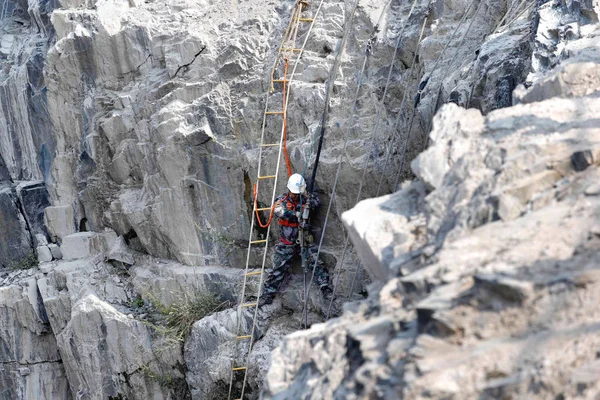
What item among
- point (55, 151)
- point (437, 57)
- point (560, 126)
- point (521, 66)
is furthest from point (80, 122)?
point (560, 126)

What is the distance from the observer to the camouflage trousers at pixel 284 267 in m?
8.87

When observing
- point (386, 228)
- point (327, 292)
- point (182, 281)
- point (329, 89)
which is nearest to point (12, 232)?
point (182, 281)

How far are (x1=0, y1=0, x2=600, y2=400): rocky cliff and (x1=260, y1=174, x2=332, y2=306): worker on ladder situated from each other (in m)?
0.21

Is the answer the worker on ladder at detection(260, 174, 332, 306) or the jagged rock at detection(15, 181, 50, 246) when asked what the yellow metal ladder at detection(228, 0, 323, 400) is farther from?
the jagged rock at detection(15, 181, 50, 246)

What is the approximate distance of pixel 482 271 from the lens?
3.69m

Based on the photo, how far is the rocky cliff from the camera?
357cm

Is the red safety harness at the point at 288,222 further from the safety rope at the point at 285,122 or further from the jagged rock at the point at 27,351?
the jagged rock at the point at 27,351

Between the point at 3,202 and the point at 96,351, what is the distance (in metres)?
3.60

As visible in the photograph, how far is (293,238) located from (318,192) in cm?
63

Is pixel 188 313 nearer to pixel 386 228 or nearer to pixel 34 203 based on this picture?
pixel 34 203

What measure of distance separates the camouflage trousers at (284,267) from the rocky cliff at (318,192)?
19 centimetres

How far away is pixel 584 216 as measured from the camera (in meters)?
3.94

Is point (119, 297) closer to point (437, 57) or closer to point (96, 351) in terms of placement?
point (96, 351)

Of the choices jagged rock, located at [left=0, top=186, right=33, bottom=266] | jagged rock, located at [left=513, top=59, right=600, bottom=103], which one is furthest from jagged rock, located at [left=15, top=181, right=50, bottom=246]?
jagged rock, located at [left=513, top=59, right=600, bottom=103]
